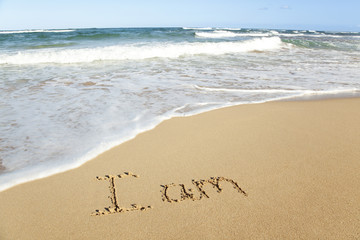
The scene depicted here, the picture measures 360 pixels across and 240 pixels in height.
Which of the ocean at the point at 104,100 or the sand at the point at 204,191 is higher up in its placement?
the ocean at the point at 104,100

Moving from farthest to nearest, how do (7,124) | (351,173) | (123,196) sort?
(7,124) → (351,173) → (123,196)

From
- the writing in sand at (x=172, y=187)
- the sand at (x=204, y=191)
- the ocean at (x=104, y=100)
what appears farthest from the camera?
the ocean at (x=104, y=100)

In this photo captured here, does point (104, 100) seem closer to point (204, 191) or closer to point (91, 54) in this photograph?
point (204, 191)

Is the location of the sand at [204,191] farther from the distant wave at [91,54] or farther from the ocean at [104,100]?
the distant wave at [91,54]

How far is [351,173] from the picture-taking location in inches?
90.4

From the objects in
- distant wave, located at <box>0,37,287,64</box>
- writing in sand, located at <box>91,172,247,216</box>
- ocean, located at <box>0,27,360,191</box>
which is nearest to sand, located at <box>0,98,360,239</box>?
writing in sand, located at <box>91,172,247,216</box>

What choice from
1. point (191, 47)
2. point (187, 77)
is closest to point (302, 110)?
point (187, 77)

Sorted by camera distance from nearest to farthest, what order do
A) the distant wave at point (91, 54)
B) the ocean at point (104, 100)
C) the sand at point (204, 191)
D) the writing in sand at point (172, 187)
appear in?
the sand at point (204, 191), the writing in sand at point (172, 187), the ocean at point (104, 100), the distant wave at point (91, 54)

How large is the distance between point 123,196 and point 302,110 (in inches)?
118

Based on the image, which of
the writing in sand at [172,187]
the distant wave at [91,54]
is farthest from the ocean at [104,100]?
the distant wave at [91,54]

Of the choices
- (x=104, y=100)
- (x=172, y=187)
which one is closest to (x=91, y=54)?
(x=104, y=100)

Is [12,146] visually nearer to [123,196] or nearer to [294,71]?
[123,196]

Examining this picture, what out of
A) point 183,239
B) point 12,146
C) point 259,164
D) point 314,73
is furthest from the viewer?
point 314,73

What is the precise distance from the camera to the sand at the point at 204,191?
1.70 m
